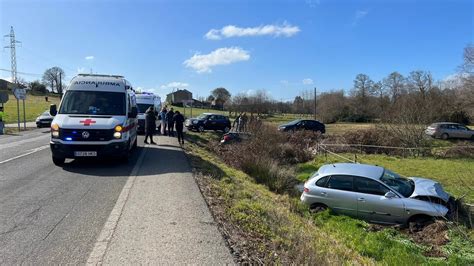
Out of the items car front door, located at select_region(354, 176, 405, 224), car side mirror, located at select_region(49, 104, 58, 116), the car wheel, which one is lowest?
the car wheel

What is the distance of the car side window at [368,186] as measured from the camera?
11.1 meters

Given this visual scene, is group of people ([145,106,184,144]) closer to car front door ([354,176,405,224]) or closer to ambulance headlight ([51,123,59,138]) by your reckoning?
ambulance headlight ([51,123,59,138])

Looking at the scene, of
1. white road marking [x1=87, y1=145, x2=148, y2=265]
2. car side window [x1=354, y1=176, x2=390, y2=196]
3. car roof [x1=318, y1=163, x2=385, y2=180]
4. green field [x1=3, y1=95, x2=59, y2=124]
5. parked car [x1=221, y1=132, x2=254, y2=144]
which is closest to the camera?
white road marking [x1=87, y1=145, x2=148, y2=265]

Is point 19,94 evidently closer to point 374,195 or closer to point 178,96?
point 374,195

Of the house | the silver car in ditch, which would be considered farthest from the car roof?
the house

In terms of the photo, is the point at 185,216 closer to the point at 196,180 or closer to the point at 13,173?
the point at 196,180

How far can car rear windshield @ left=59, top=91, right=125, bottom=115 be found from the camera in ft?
37.8

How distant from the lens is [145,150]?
15.5 meters

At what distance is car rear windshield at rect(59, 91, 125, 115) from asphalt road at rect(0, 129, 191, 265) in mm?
1552

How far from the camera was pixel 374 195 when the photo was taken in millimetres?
11141

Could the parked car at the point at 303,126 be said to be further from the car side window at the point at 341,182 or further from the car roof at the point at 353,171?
the car side window at the point at 341,182

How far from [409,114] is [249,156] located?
14.8 meters

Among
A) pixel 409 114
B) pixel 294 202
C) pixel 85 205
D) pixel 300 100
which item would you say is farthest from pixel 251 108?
pixel 85 205

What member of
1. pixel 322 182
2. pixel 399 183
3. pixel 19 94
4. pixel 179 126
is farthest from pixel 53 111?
pixel 19 94
